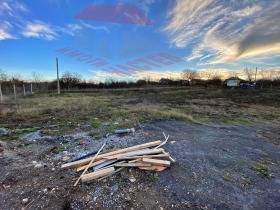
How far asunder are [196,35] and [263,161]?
10.3m

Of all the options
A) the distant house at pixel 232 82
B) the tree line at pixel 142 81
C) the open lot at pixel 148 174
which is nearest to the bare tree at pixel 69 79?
the tree line at pixel 142 81

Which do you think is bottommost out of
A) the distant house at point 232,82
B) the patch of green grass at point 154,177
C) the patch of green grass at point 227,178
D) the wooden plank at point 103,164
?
the patch of green grass at point 227,178

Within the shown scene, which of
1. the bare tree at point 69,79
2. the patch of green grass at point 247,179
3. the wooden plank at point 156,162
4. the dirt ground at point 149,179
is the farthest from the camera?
the bare tree at point 69,79

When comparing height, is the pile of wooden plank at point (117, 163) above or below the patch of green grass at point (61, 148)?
above

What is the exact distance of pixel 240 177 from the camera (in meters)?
2.62

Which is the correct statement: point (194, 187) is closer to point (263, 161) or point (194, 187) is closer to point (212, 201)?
point (212, 201)

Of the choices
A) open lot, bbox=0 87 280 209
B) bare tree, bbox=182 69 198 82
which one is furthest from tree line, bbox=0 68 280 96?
open lot, bbox=0 87 280 209

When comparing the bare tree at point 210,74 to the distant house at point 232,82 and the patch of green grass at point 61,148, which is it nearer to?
the distant house at point 232,82

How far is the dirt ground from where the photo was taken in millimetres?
1988

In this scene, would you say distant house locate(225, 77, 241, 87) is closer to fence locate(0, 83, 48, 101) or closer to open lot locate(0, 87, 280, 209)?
fence locate(0, 83, 48, 101)

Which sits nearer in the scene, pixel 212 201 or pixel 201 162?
pixel 212 201

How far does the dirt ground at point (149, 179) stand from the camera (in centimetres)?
199

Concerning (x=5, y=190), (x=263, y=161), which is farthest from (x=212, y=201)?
(x=5, y=190)

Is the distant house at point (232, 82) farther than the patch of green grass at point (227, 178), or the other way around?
Answer: the distant house at point (232, 82)
